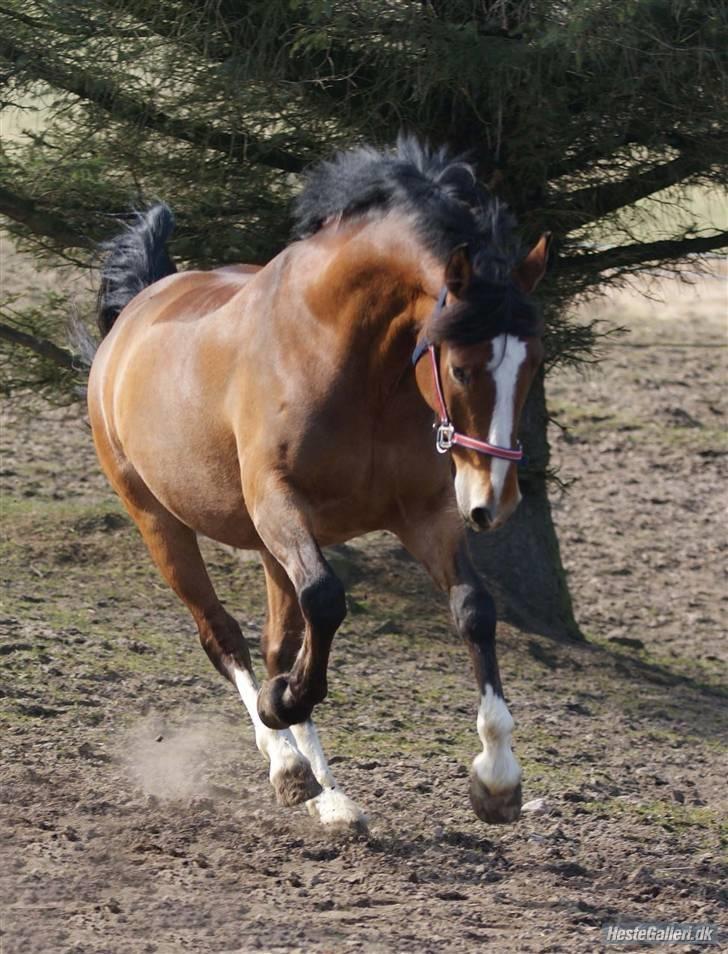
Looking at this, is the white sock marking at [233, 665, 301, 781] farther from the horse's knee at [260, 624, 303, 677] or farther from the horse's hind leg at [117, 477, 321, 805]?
the horse's knee at [260, 624, 303, 677]

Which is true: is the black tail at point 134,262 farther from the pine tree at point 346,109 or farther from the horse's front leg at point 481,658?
the horse's front leg at point 481,658

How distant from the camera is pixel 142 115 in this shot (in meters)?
7.33

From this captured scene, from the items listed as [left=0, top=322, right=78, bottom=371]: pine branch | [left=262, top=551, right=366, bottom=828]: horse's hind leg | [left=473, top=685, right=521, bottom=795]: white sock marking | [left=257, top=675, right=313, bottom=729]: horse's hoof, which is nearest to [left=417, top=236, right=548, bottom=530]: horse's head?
[left=473, top=685, right=521, bottom=795]: white sock marking

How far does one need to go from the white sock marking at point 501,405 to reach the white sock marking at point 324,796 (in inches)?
61.7

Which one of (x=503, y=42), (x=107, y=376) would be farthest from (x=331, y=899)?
(x=503, y=42)

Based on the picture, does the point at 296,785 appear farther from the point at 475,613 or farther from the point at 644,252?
the point at 644,252

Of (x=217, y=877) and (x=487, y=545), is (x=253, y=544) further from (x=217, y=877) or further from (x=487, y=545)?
(x=487, y=545)

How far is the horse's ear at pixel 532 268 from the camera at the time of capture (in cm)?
467

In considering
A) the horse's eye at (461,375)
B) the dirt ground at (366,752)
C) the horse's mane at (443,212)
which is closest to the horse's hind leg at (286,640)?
the dirt ground at (366,752)

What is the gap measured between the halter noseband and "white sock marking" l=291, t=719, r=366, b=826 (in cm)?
157

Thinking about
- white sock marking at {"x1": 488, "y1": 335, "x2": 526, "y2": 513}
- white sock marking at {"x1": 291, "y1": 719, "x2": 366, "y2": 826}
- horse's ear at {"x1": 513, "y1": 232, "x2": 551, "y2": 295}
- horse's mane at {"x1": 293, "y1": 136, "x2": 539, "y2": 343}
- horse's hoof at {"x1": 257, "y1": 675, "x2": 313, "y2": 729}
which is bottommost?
white sock marking at {"x1": 291, "y1": 719, "x2": 366, "y2": 826}

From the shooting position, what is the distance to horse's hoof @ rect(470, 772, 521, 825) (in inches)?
187

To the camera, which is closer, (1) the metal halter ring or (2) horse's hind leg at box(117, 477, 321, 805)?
(1) the metal halter ring

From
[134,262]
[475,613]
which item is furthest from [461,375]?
[134,262]
